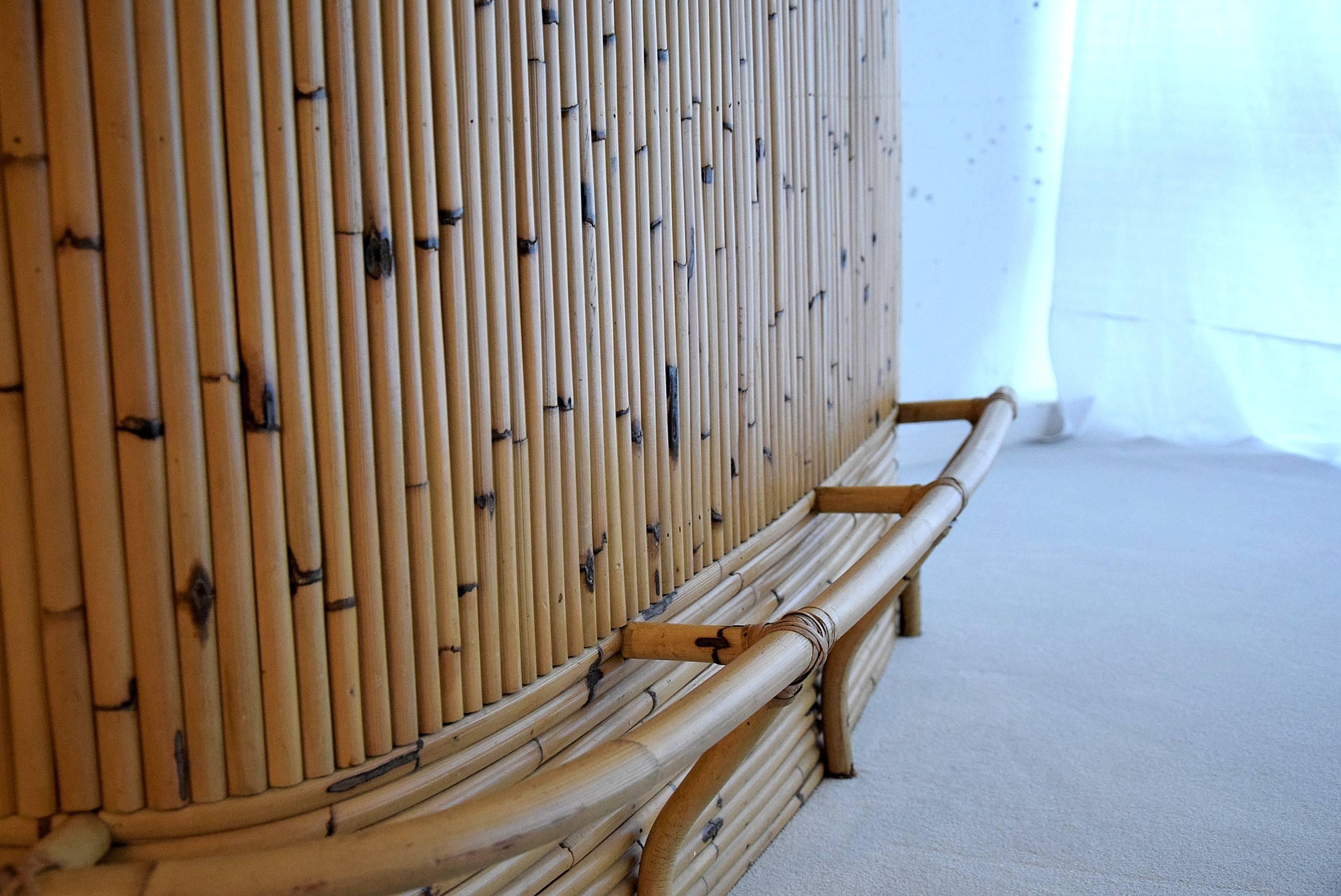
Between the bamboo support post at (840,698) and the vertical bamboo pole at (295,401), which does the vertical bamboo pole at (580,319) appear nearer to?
the vertical bamboo pole at (295,401)

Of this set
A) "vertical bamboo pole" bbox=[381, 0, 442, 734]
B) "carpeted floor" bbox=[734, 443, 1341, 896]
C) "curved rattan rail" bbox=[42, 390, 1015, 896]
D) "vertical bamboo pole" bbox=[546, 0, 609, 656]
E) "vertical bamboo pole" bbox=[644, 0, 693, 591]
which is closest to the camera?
"curved rattan rail" bbox=[42, 390, 1015, 896]

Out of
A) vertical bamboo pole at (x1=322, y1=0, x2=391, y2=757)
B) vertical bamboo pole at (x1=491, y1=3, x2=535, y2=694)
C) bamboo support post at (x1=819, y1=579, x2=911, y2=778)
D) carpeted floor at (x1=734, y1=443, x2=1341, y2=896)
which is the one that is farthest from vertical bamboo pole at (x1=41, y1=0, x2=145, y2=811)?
bamboo support post at (x1=819, y1=579, x2=911, y2=778)

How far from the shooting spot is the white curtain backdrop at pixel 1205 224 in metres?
2.89

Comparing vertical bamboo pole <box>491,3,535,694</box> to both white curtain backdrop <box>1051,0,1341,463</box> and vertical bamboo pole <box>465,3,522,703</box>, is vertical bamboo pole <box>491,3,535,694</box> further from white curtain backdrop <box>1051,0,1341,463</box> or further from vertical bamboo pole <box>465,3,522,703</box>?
white curtain backdrop <box>1051,0,1341,463</box>

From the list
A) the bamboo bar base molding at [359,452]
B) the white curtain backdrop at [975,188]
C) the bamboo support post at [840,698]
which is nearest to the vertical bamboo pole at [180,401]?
the bamboo bar base molding at [359,452]

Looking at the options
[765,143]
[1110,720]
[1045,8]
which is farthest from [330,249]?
[1045,8]

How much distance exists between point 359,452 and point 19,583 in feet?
0.54

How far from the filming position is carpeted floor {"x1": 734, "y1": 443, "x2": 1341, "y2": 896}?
1.05 meters

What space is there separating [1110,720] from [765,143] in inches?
32.3

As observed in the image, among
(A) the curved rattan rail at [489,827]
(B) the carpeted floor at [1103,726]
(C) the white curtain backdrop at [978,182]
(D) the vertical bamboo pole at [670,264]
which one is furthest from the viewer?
(C) the white curtain backdrop at [978,182]

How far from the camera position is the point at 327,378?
1.85 feet

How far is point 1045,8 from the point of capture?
3.03 m

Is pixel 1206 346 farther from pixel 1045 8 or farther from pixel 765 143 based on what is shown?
pixel 765 143

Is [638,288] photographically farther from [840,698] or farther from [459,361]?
[840,698]
